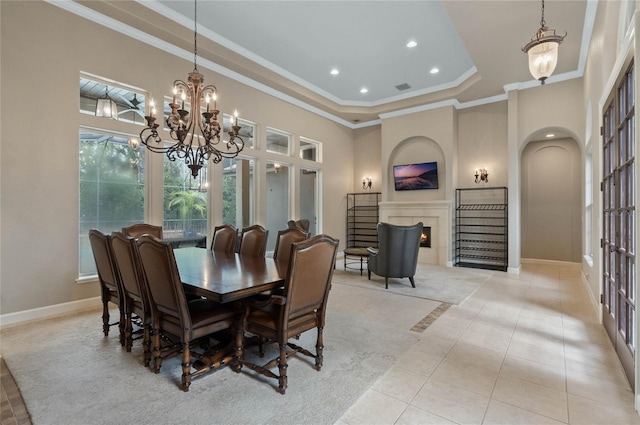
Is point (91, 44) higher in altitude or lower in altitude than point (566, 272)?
higher

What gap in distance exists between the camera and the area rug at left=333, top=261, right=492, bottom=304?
15.7ft

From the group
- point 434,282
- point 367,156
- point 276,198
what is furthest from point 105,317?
point 367,156

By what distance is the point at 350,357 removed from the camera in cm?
276

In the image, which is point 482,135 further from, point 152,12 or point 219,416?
point 219,416

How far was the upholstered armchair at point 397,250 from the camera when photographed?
503cm

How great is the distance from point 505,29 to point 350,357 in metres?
4.78

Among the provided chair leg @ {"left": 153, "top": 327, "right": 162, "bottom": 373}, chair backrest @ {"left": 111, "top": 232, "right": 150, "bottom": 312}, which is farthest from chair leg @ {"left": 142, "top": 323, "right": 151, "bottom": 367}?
chair backrest @ {"left": 111, "top": 232, "right": 150, "bottom": 312}

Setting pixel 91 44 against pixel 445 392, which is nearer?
pixel 445 392

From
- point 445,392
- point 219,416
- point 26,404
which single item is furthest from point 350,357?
point 26,404

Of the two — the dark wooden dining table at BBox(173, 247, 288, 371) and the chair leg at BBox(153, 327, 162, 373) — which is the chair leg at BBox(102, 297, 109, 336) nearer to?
the dark wooden dining table at BBox(173, 247, 288, 371)

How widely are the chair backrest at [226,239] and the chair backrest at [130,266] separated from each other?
1.40 meters

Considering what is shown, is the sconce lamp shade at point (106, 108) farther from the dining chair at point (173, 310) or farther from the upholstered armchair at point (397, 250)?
the upholstered armchair at point (397, 250)

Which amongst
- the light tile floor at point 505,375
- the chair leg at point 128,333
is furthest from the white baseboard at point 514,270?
the chair leg at point 128,333

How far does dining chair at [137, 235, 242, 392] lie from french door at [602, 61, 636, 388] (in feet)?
9.84
